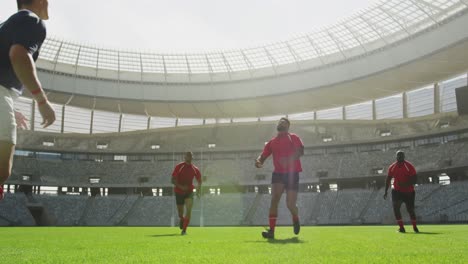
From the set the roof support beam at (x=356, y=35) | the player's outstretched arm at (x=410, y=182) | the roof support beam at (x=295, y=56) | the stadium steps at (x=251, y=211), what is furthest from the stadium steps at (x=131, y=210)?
the player's outstretched arm at (x=410, y=182)

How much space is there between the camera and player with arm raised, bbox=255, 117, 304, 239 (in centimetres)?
944

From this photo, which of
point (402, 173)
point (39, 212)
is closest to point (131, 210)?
point (39, 212)

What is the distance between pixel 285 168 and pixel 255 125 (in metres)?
54.2

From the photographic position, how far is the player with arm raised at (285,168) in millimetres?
9441

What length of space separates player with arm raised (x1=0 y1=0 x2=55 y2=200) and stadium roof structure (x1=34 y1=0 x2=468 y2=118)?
41.8 metres

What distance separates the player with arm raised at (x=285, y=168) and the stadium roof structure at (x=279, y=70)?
35.8 meters

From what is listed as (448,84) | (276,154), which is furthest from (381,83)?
(276,154)

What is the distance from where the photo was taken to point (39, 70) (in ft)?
167

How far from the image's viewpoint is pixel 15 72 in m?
3.96

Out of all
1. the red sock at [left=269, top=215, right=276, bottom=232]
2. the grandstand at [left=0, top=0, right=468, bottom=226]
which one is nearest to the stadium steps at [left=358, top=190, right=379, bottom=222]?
the grandstand at [left=0, top=0, right=468, bottom=226]

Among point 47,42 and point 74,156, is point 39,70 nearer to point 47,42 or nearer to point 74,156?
point 47,42

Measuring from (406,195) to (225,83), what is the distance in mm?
45405

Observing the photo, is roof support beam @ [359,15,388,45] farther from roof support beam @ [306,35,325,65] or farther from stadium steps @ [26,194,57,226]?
stadium steps @ [26,194,57,226]

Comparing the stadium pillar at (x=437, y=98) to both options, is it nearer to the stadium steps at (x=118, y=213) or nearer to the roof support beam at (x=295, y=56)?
the roof support beam at (x=295, y=56)
